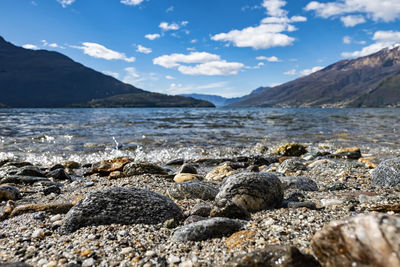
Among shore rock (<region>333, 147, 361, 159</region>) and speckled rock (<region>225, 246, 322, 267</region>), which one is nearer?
speckled rock (<region>225, 246, 322, 267</region>)

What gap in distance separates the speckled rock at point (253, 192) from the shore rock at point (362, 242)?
88.9 inches

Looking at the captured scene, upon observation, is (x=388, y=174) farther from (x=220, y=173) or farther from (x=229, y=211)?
(x=229, y=211)

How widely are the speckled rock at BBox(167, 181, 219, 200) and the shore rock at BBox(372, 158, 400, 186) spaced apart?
457 centimetres

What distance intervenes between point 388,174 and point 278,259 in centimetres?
602

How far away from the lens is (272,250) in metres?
2.69

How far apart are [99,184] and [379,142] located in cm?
1849

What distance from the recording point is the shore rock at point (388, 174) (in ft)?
21.8

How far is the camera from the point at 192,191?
604 cm

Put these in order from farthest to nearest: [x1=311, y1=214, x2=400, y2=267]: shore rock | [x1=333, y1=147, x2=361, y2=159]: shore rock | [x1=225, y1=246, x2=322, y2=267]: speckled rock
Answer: [x1=333, y1=147, x2=361, y2=159]: shore rock < [x1=225, y1=246, x2=322, y2=267]: speckled rock < [x1=311, y1=214, x2=400, y2=267]: shore rock

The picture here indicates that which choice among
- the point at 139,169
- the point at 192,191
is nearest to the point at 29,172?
the point at 139,169

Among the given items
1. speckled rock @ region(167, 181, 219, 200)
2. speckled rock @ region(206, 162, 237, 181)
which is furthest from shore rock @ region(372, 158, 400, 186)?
speckled rock @ region(167, 181, 219, 200)

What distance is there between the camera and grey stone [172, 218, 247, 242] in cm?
355

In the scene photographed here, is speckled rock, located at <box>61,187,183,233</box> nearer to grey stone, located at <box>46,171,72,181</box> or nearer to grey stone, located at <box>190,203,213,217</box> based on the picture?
grey stone, located at <box>190,203,213,217</box>

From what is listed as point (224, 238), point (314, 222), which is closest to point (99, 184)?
point (224, 238)
